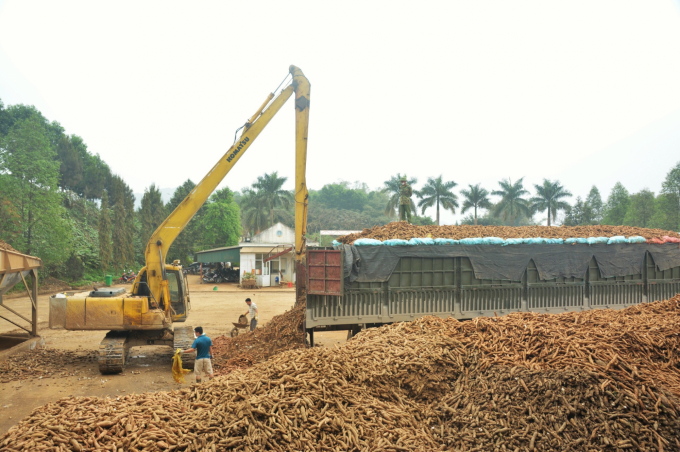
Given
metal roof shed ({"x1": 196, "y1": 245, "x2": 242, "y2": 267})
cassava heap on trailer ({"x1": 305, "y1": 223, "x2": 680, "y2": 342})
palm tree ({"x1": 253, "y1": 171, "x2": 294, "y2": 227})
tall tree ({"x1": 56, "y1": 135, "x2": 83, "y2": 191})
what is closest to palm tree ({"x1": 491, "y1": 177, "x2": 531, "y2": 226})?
palm tree ({"x1": 253, "y1": 171, "x2": 294, "y2": 227})

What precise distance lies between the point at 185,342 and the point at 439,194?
42647 mm

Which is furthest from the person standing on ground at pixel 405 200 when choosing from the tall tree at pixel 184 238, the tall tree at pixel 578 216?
the tall tree at pixel 578 216

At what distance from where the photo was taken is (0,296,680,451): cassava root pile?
526 centimetres

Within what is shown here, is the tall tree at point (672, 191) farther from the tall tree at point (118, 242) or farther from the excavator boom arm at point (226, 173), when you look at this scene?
the tall tree at point (118, 242)

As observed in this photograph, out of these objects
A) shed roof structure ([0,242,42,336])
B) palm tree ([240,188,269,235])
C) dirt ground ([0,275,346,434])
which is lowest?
dirt ground ([0,275,346,434])

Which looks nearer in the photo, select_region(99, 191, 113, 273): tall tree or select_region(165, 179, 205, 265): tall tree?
select_region(99, 191, 113, 273): tall tree

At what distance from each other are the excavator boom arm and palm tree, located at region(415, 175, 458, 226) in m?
38.2

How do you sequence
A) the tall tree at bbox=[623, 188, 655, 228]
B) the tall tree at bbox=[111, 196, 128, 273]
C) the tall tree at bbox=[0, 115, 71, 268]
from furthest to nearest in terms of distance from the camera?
the tall tree at bbox=[623, 188, 655, 228], the tall tree at bbox=[111, 196, 128, 273], the tall tree at bbox=[0, 115, 71, 268]

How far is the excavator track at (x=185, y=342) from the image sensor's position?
10.7 metres

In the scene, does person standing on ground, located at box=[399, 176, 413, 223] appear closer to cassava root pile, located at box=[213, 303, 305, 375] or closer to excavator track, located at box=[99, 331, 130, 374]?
cassava root pile, located at box=[213, 303, 305, 375]

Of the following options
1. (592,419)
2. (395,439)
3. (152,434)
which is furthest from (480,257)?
(152,434)

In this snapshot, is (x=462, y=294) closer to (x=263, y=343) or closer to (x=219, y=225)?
(x=263, y=343)

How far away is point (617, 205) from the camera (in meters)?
56.7

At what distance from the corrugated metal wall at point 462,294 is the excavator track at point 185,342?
10.5 feet
